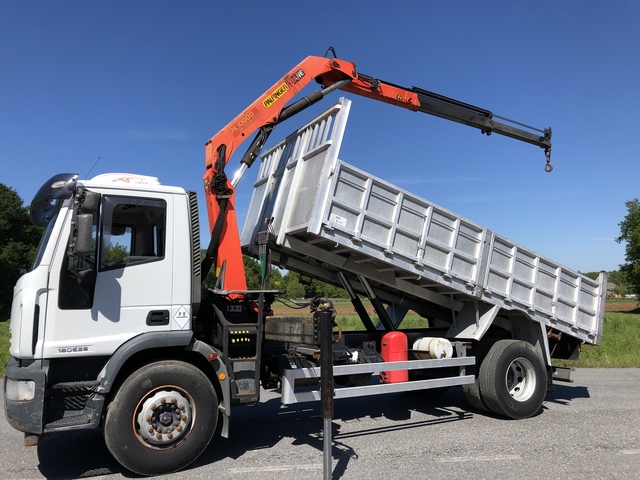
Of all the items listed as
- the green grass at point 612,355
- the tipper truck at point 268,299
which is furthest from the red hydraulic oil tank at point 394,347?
the green grass at point 612,355

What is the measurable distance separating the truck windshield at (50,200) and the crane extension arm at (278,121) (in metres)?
1.62

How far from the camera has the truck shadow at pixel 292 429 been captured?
532 cm

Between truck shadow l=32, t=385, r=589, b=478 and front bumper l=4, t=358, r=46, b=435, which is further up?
front bumper l=4, t=358, r=46, b=435

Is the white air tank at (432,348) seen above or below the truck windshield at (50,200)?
below

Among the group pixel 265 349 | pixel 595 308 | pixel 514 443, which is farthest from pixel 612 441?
pixel 265 349

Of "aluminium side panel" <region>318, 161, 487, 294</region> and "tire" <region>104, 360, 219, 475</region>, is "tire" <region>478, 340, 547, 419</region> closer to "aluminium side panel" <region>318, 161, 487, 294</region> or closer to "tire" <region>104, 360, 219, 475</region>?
"aluminium side panel" <region>318, 161, 487, 294</region>

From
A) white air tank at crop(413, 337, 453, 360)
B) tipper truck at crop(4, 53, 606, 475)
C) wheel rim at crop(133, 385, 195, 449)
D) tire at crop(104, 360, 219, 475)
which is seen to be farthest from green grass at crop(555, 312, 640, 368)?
wheel rim at crop(133, 385, 195, 449)

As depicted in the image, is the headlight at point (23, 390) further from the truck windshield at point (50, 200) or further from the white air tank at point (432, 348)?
the white air tank at point (432, 348)

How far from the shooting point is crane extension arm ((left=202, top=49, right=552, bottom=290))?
20.1 feet

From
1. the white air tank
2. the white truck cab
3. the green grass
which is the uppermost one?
the white truck cab

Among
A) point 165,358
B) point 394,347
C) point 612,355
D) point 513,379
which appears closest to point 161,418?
point 165,358

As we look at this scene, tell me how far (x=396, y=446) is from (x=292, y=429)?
4.69ft

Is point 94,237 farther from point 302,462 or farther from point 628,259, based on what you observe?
point 628,259

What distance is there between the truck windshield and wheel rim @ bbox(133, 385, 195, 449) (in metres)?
1.71
